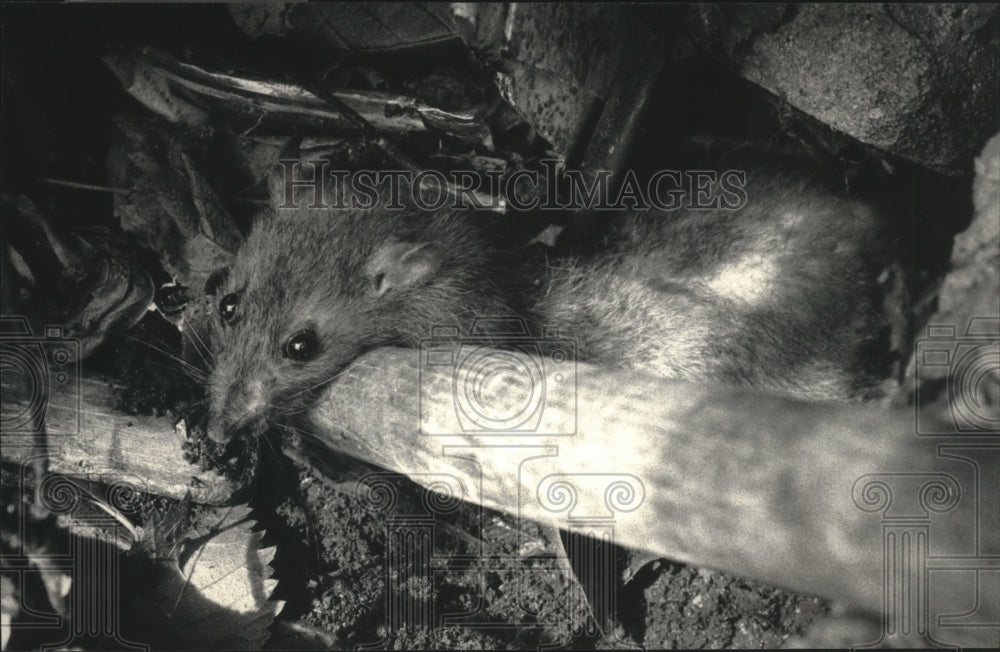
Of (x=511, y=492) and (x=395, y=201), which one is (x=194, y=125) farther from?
(x=511, y=492)

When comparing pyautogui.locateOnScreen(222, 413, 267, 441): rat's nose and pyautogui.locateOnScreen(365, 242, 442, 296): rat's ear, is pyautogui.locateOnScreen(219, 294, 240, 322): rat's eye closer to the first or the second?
pyautogui.locateOnScreen(222, 413, 267, 441): rat's nose

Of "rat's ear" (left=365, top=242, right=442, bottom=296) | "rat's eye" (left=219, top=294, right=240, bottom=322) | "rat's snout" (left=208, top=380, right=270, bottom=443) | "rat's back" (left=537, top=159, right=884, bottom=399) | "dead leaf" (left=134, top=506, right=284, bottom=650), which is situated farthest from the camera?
"rat's ear" (left=365, top=242, right=442, bottom=296)

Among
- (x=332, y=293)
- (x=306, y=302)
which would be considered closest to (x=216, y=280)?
(x=306, y=302)

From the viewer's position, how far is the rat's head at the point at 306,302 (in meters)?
3.49

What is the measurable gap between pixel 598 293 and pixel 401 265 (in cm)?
92

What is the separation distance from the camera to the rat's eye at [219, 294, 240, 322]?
356 cm

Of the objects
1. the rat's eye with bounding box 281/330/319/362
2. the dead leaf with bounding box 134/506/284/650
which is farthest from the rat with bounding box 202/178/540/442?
the dead leaf with bounding box 134/506/284/650

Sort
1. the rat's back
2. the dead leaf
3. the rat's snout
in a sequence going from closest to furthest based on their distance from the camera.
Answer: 1. the dead leaf
2. the rat's snout
3. the rat's back

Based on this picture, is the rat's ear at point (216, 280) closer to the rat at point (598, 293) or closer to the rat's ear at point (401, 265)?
the rat at point (598, 293)

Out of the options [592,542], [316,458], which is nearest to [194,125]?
[316,458]

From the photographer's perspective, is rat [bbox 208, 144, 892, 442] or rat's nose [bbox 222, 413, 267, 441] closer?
rat's nose [bbox 222, 413, 267, 441]

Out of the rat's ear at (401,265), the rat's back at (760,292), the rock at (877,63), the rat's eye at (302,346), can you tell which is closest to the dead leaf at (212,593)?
the rat's eye at (302,346)

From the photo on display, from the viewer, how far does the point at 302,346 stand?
3.59 metres

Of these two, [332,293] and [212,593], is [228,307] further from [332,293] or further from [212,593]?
[212,593]
